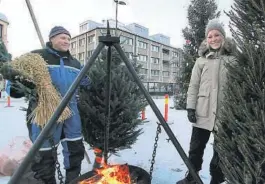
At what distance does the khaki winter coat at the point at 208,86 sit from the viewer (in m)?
2.74

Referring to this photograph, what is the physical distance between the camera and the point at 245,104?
1693mm

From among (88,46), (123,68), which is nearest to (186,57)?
(123,68)

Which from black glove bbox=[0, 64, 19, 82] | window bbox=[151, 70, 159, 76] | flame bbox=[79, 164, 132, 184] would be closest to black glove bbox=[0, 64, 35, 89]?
black glove bbox=[0, 64, 19, 82]

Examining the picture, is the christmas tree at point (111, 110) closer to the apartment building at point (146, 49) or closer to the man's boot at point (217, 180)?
the man's boot at point (217, 180)

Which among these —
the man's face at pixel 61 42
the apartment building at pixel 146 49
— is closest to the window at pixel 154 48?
the apartment building at pixel 146 49

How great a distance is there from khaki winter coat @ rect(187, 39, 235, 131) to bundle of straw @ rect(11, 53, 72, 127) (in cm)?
135

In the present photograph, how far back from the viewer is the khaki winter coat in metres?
2.74

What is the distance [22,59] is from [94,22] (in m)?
54.5

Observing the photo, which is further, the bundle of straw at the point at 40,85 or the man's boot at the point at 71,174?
the man's boot at the point at 71,174

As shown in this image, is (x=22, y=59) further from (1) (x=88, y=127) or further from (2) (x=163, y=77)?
(2) (x=163, y=77)

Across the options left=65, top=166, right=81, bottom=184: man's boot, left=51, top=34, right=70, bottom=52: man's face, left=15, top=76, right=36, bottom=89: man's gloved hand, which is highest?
left=51, top=34, right=70, bottom=52: man's face

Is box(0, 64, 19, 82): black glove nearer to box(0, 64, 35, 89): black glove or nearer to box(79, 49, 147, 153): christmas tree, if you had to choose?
box(0, 64, 35, 89): black glove

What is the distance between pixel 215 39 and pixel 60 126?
176 cm

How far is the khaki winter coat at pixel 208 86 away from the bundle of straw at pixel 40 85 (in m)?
1.35
